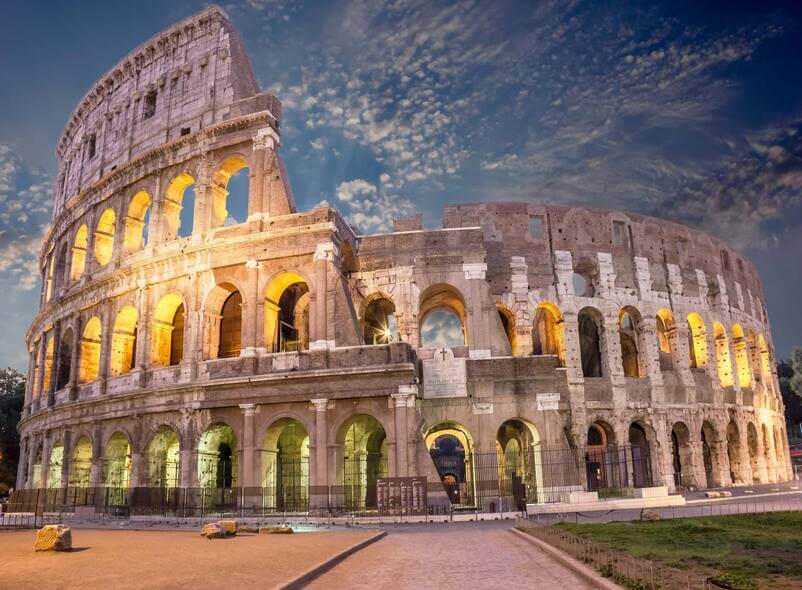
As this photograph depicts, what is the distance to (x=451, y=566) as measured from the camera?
31.1 ft

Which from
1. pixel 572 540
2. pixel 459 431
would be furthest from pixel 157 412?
pixel 572 540

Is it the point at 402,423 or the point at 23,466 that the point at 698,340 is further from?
the point at 23,466

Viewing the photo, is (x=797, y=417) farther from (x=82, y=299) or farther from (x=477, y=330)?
(x=82, y=299)

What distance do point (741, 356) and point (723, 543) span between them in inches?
1026

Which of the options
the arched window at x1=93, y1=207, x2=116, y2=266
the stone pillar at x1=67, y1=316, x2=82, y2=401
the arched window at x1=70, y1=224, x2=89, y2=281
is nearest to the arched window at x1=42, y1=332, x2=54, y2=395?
the stone pillar at x1=67, y1=316, x2=82, y2=401

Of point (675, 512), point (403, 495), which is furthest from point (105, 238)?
point (675, 512)

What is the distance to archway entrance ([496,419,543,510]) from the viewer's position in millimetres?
21047

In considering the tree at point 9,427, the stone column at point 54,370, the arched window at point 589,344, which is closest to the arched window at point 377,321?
the arched window at point 589,344

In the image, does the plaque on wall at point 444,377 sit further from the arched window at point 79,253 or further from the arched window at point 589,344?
the arched window at point 79,253

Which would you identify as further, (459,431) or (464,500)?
(464,500)

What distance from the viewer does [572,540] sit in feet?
35.7

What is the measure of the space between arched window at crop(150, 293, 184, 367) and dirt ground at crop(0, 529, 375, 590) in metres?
12.0

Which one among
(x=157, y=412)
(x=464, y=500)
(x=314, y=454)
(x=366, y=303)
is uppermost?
(x=366, y=303)

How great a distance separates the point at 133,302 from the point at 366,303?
31.4 ft
